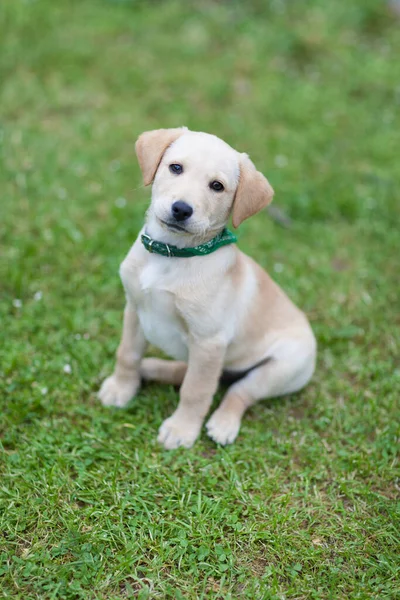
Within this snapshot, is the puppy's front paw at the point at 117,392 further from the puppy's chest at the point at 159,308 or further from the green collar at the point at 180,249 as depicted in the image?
the green collar at the point at 180,249

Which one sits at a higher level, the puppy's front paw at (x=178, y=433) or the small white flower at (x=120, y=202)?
the puppy's front paw at (x=178, y=433)

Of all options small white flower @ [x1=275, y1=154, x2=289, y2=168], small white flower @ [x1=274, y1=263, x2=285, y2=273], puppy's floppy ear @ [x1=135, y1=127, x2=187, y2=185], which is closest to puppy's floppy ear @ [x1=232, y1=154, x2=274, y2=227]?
puppy's floppy ear @ [x1=135, y1=127, x2=187, y2=185]

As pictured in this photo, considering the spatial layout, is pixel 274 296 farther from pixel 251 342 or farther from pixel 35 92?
pixel 35 92

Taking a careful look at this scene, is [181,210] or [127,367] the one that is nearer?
[181,210]

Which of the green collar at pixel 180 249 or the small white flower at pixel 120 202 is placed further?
the small white flower at pixel 120 202

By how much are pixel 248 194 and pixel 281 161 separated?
348 cm

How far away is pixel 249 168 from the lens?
3.38 metres

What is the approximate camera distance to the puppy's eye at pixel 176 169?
A: 3250 mm

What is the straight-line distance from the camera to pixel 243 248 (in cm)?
550

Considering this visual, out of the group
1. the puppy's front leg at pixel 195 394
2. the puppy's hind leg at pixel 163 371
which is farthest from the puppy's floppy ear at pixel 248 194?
the puppy's hind leg at pixel 163 371

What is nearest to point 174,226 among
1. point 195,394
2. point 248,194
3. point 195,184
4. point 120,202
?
point 195,184

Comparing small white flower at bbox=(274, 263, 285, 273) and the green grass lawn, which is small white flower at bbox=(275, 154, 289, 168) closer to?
the green grass lawn

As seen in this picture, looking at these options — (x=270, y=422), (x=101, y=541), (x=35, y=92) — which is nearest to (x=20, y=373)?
(x=101, y=541)

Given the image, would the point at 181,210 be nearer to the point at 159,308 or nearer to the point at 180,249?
the point at 180,249
